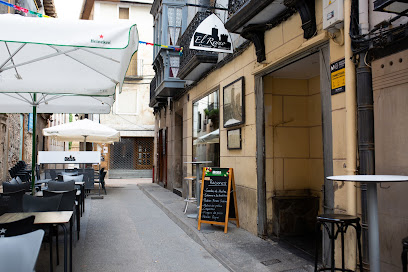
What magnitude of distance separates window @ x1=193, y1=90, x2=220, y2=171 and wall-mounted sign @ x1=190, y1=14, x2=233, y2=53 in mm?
1636

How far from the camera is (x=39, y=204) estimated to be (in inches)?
191

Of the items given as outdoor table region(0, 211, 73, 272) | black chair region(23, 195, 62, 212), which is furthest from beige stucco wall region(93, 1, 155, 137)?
outdoor table region(0, 211, 73, 272)

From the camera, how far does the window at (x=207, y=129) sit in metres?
8.63

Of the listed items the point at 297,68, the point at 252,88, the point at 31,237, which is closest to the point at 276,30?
the point at 297,68

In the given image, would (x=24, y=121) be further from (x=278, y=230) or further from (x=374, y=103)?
(x=374, y=103)

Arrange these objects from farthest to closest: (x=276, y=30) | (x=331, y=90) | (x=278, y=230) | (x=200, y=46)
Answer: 1. (x=200, y=46)
2. (x=278, y=230)
3. (x=276, y=30)
4. (x=331, y=90)

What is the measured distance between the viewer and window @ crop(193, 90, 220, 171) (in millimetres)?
8633

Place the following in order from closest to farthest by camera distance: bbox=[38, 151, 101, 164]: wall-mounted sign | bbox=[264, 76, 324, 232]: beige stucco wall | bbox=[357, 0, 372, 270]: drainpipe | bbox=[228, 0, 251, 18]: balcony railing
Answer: bbox=[357, 0, 372, 270]: drainpipe < bbox=[228, 0, 251, 18]: balcony railing < bbox=[264, 76, 324, 232]: beige stucco wall < bbox=[38, 151, 101, 164]: wall-mounted sign

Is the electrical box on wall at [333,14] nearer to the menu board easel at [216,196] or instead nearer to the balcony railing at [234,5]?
the balcony railing at [234,5]

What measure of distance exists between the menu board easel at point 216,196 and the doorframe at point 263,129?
2.08 ft

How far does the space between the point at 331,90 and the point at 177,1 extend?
10.4 metres

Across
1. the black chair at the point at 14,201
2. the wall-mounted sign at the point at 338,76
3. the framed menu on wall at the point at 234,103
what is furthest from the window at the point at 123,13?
the wall-mounted sign at the point at 338,76

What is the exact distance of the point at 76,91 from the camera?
19.6 feet

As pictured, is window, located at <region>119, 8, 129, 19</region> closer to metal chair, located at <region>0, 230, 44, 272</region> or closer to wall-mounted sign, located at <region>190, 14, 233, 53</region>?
wall-mounted sign, located at <region>190, 14, 233, 53</region>
